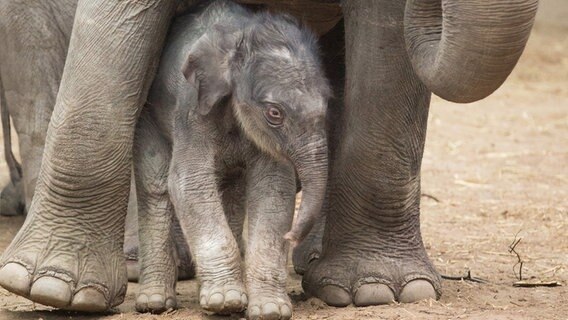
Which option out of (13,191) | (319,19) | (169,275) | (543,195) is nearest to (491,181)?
(543,195)

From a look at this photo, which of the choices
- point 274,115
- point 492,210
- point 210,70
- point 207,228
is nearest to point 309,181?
point 274,115

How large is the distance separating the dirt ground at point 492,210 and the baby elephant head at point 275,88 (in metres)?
0.51

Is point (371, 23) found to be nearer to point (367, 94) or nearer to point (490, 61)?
point (367, 94)

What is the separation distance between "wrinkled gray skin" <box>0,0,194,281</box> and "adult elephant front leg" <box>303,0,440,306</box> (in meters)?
1.09

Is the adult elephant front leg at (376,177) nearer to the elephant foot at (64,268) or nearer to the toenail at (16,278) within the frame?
the elephant foot at (64,268)

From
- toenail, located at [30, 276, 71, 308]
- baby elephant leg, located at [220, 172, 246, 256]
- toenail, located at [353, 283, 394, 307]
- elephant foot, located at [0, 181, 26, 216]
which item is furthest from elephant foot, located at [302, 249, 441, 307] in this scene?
elephant foot, located at [0, 181, 26, 216]

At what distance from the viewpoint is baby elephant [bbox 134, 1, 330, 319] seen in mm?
4203

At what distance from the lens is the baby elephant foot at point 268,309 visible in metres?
4.20

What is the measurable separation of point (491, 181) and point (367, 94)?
11.8 feet

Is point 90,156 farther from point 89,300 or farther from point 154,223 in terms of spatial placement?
point 89,300

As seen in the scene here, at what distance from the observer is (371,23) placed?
4.54m

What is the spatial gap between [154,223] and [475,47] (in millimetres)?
Answer: 1323

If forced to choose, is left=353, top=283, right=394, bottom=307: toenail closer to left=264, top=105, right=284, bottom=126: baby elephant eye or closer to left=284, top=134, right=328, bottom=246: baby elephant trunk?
left=284, top=134, right=328, bottom=246: baby elephant trunk

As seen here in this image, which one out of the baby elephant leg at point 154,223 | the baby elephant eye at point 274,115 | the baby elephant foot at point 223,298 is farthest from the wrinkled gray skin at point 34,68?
the baby elephant eye at point 274,115
